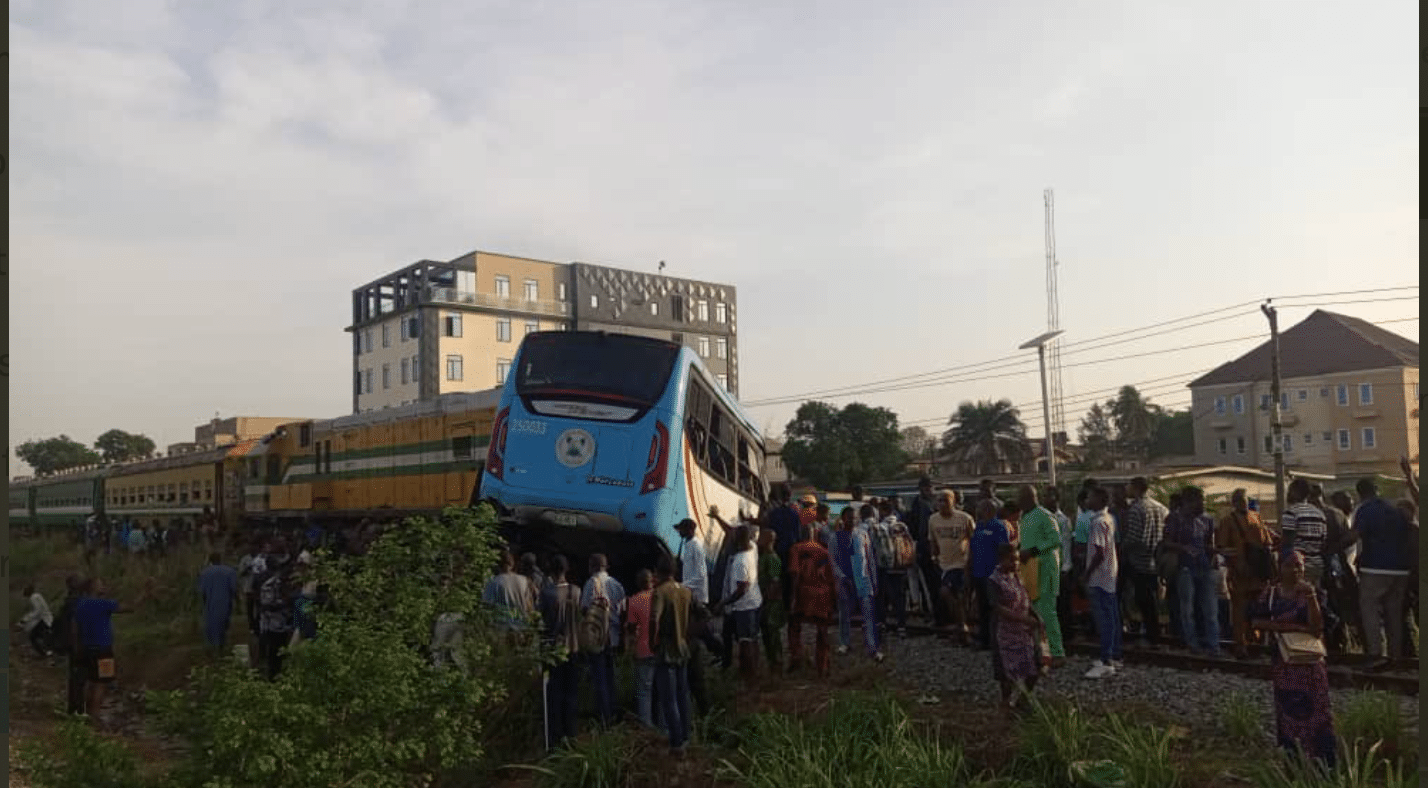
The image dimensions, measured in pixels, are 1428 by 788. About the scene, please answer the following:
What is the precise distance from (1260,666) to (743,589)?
15.6ft

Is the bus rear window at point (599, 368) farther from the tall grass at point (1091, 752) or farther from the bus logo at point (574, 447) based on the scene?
the tall grass at point (1091, 752)

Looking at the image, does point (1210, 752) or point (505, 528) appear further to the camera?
point (505, 528)

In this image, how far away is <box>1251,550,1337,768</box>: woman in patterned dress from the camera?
6434 millimetres

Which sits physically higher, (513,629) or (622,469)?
(622,469)

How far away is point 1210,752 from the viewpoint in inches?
282

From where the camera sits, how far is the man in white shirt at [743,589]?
32.7 feet

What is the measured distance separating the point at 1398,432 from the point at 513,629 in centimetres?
5578

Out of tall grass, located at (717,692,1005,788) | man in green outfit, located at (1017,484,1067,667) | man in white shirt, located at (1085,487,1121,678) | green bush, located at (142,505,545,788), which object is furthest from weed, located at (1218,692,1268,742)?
green bush, located at (142,505,545,788)

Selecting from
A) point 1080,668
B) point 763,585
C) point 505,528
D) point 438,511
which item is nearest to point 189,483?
point 438,511

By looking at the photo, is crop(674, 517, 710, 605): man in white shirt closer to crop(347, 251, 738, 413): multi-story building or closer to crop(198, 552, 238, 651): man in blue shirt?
crop(198, 552, 238, 651): man in blue shirt

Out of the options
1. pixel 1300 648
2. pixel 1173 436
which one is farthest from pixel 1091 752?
pixel 1173 436

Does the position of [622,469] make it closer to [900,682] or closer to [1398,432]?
[900,682]

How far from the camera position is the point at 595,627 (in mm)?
9195

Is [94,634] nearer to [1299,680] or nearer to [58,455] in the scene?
[1299,680]
